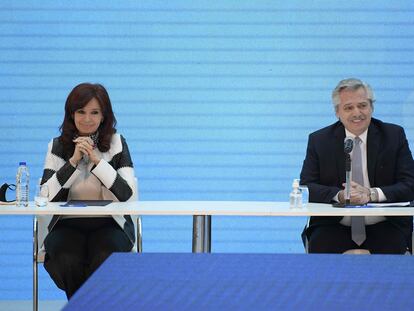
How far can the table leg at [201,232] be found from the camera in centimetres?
479

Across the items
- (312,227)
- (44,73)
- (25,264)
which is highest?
(44,73)

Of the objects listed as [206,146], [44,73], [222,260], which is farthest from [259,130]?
[222,260]

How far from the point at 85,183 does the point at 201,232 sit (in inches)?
27.6

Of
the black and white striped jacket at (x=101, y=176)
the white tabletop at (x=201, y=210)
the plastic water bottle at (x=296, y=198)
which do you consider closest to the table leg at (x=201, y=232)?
the white tabletop at (x=201, y=210)

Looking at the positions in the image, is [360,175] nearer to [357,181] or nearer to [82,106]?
[357,181]

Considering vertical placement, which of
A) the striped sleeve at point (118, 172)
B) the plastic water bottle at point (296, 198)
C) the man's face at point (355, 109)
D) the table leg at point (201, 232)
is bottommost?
the table leg at point (201, 232)

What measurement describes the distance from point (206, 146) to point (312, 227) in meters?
1.77

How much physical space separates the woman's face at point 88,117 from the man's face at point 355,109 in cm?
134

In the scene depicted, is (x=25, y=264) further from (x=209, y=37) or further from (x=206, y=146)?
(x=209, y=37)

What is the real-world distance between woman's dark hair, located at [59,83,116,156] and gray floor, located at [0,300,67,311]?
1645 millimetres

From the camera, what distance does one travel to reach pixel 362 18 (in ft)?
21.2

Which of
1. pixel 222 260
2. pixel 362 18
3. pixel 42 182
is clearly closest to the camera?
pixel 222 260

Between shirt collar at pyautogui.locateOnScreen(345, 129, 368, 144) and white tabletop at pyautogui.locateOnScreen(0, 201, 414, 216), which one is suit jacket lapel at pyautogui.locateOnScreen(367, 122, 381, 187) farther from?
white tabletop at pyautogui.locateOnScreen(0, 201, 414, 216)

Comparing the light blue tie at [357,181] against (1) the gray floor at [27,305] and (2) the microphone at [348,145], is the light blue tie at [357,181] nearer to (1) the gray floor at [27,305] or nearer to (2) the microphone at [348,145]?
(2) the microphone at [348,145]
